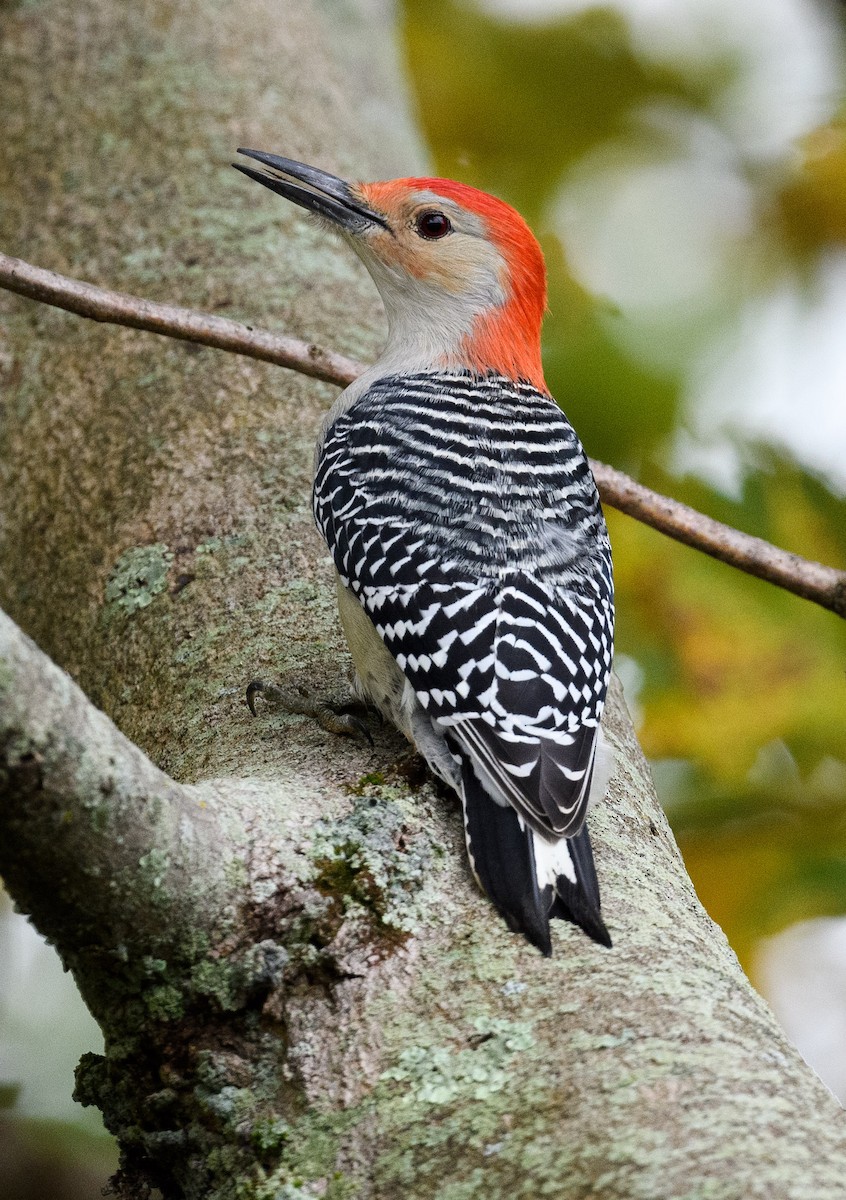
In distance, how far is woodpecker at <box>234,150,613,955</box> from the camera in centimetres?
227

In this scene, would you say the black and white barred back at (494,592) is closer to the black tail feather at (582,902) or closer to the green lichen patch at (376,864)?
the black tail feather at (582,902)

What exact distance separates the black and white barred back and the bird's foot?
145 millimetres

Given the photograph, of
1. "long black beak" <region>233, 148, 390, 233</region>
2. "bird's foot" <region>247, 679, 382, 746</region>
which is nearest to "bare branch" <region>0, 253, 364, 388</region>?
"long black beak" <region>233, 148, 390, 233</region>

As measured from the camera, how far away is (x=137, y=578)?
298 cm

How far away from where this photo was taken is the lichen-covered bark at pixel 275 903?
1.53 meters

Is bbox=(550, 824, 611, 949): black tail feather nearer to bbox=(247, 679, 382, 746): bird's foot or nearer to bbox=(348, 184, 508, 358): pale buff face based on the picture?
bbox=(247, 679, 382, 746): bird's foot

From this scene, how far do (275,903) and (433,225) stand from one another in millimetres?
2367

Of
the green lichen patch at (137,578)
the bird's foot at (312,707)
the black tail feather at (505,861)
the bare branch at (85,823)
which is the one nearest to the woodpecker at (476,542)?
the black tail feather at (505,861)

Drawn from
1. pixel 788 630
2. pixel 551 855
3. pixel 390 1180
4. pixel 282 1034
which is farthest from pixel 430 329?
pixel 390 1180

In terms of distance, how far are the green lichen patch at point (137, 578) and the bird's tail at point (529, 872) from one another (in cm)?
100

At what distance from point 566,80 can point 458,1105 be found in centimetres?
488

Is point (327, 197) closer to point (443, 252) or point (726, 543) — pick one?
point (443, 252)

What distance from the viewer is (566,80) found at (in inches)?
219

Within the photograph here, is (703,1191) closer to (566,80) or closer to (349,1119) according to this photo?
(349,1119)
